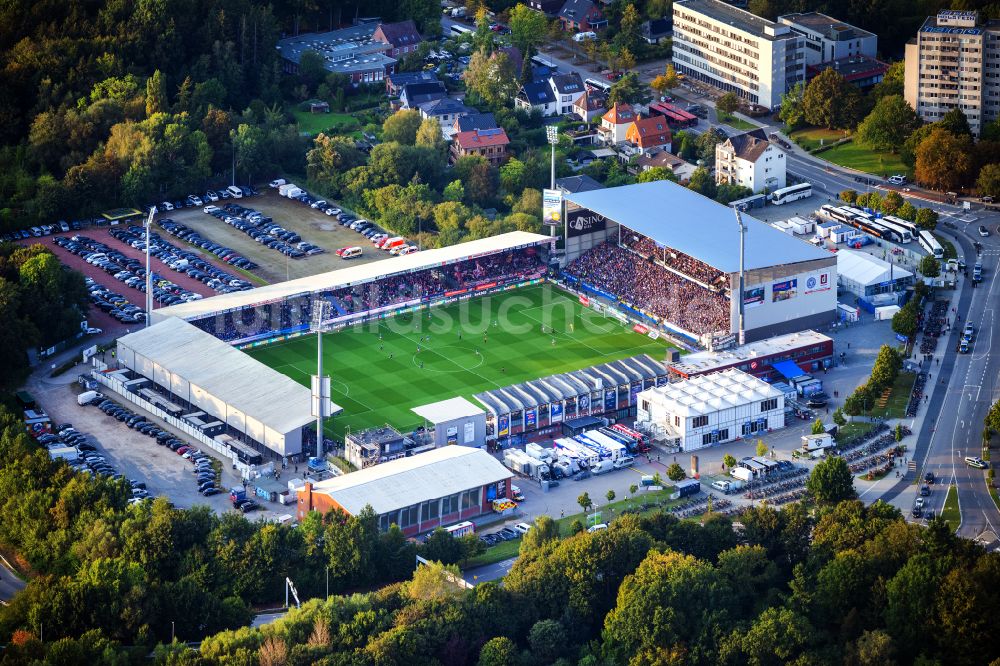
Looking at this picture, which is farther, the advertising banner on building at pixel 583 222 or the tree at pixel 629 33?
the tree at pixel 629 33

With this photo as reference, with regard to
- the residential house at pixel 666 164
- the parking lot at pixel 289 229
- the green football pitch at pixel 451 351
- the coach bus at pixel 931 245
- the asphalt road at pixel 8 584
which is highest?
the residential house at pixel 666 164

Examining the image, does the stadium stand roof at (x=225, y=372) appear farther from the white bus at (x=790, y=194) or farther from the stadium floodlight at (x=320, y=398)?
the white bus at (x=790, y=194)

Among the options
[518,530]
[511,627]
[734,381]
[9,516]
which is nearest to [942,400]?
[734,381]

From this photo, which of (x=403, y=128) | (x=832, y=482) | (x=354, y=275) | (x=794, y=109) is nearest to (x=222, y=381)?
(x=354, y=275)

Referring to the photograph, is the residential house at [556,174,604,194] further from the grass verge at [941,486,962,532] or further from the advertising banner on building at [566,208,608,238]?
the grass verge at [941,486,962,532]

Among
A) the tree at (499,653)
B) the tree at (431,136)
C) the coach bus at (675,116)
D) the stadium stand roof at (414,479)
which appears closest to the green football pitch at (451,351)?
the stadium stand roof at (414,479)

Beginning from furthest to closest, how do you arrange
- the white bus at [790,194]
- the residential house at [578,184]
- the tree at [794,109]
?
the tree at [794,109] → the white bus at [790,194] → the residential house at [578,184]

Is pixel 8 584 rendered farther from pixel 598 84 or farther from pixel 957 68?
pixel 957 68
